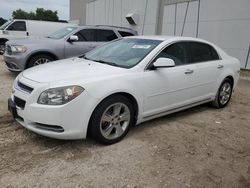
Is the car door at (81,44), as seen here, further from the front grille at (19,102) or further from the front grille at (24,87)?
the front grille at (19,102)

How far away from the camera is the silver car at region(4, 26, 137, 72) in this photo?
7957 mm

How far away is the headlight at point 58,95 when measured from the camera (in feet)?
11.4

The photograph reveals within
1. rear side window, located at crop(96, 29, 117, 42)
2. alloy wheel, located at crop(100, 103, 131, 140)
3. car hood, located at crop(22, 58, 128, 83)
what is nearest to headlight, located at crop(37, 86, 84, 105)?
car hood, located at crop(22, 58, 128, 83)

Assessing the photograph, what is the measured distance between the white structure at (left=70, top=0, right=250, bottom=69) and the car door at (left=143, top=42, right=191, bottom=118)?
718cm

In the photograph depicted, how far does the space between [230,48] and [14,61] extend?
8.31m

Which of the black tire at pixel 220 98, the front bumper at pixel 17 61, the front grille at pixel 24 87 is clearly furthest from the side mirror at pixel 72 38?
A: the front grille at pixel 24 87

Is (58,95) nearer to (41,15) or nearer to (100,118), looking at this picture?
(100,118)

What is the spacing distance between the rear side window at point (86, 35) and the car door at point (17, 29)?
7.70 meters

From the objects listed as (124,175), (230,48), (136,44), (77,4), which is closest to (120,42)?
(136,44)

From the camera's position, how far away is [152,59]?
4367 millimetres

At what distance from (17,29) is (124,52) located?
1240 centimetres

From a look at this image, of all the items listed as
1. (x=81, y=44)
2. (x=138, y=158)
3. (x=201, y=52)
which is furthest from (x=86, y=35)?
(x=138, y=158)

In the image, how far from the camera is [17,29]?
1535 centimetres

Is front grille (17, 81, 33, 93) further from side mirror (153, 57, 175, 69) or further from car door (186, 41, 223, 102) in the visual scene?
car door (186, 41, 223, 102)
